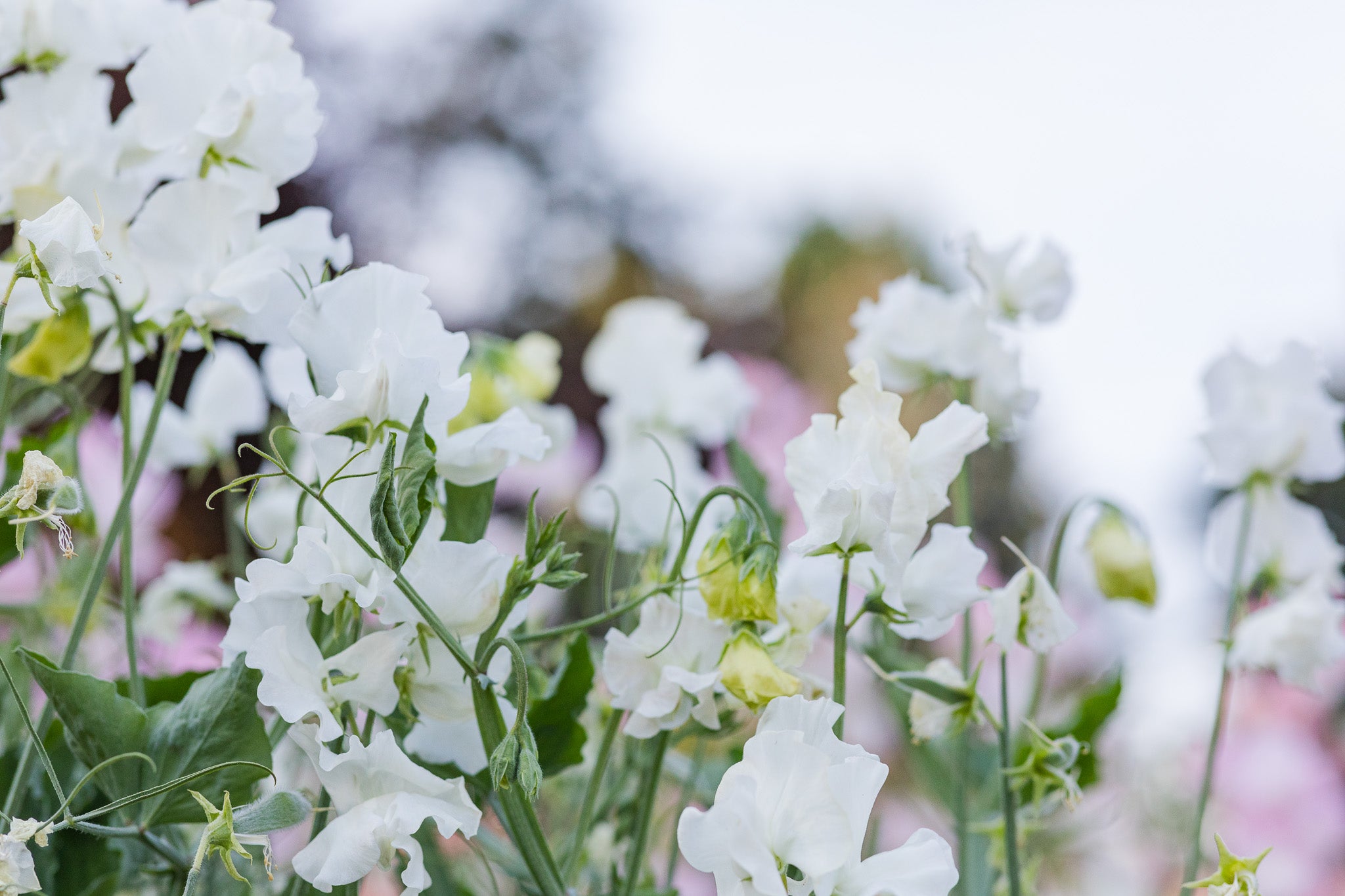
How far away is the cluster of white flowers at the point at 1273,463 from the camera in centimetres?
50

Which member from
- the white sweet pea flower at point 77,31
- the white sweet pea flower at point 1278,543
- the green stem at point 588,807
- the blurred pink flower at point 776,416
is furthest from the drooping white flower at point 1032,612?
the blurred pink flower at point 776,416

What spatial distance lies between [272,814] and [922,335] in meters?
0.31

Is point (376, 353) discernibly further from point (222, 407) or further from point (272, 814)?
point (222, 407)

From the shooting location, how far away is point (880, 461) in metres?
0.29

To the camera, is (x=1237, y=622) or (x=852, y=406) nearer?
(x=852, y=406)

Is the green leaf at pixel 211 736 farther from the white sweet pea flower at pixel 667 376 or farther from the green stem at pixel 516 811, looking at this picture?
the white sweet pea flower at pixel 667 376

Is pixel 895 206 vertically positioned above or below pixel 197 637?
below

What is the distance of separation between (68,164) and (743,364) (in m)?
1.33

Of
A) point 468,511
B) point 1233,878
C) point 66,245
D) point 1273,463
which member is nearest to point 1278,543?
point 1273,463

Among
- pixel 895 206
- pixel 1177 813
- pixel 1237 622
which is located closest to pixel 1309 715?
pixel 1177 813

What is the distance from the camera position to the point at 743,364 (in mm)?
1651

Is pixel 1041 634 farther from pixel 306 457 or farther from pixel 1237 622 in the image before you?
pixel 306 457

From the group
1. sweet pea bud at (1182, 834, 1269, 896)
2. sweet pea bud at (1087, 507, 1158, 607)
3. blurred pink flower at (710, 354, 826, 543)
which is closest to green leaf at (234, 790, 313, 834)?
sweet pea bud at (1182, 834, 1269, 896)

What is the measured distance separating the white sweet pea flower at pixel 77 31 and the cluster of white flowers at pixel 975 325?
11.1 inches
